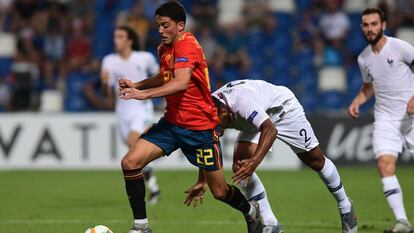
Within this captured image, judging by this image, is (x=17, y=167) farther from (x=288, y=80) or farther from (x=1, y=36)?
(x=288, y=80)

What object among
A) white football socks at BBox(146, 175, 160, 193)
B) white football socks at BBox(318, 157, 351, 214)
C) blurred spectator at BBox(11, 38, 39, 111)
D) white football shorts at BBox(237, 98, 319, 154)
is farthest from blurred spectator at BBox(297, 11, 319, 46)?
white football shorts at BBox(237, 98, 319, 154)

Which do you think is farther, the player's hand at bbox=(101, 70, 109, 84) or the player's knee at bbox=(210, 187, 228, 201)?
the player's hand at bbox=(101, 70, 109, 84)

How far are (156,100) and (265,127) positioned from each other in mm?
11360

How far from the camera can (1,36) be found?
21109 millimetres

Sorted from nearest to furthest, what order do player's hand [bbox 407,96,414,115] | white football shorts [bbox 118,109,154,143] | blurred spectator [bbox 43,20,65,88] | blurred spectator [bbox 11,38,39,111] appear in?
player's hand [bbox 407,96,414,115] < white football shorts [bbox 118,109,154,143] < blurred spectator [bbox 11,38,39,111] < blurred spectator [bbox 43,20,65,88]

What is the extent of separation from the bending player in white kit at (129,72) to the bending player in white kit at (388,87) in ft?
13.7

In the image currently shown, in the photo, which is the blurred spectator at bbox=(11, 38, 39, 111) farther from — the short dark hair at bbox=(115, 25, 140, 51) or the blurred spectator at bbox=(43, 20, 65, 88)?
the short dark hair at bbox=(115, 25, 140, 51)

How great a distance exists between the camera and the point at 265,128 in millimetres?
7852

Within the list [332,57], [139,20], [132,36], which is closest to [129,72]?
[132,36]

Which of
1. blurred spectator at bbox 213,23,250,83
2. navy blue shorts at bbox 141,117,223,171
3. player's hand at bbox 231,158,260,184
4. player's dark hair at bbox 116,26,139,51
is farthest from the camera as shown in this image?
blurred spectator at bbox 213,23,250,83

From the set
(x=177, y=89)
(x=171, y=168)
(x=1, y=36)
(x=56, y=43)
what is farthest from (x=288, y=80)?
(x=177, y=89)

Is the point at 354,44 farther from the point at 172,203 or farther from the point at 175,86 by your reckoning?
the point at 175,86

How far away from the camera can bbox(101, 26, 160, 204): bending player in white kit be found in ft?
43.1

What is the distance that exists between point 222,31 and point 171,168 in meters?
3.96
